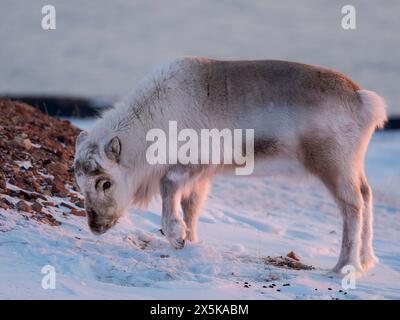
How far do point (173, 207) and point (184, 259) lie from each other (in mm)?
554

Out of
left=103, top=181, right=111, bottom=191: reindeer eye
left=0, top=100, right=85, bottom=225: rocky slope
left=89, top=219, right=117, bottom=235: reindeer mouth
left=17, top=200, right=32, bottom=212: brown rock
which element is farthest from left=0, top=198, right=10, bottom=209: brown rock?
left=103, top=181, right=111, bottom=191: reindeer eye

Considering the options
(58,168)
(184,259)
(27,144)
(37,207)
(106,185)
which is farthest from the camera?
(27,144)

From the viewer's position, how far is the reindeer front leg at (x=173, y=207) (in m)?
7.07

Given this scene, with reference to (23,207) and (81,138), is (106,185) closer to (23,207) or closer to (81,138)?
(81,138)

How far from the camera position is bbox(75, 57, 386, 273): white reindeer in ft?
23.5

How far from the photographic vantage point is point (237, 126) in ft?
24.3

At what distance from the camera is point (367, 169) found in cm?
1894

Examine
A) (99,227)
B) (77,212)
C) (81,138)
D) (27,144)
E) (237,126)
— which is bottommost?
(99,227)

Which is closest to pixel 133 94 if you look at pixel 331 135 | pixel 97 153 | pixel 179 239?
pixel 97 153

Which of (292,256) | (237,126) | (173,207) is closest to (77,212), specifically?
(173,207)

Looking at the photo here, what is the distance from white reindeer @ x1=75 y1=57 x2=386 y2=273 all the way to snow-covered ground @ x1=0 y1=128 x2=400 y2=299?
1.11 feet

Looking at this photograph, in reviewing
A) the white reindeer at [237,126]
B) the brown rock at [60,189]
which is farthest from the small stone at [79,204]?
the white reindeer at [237,126]
